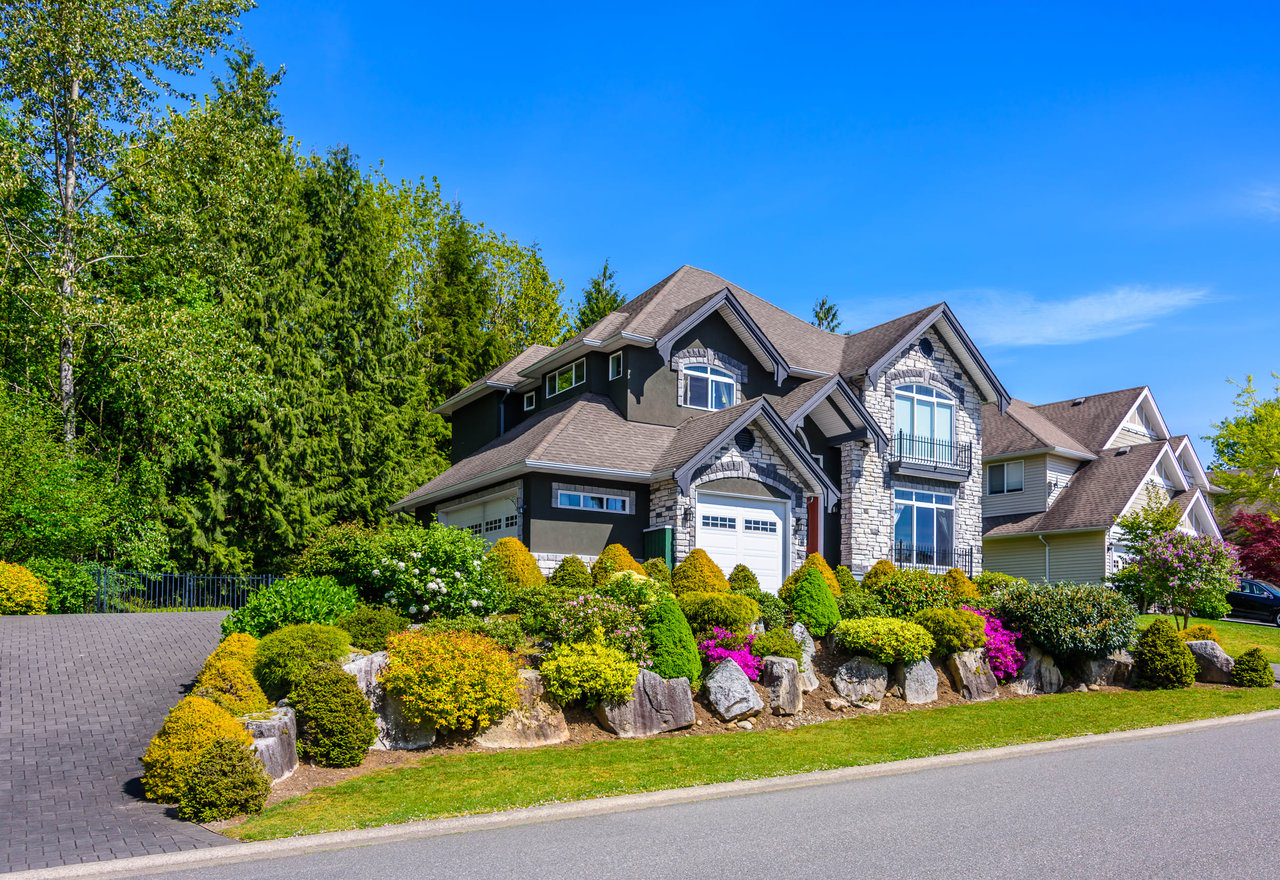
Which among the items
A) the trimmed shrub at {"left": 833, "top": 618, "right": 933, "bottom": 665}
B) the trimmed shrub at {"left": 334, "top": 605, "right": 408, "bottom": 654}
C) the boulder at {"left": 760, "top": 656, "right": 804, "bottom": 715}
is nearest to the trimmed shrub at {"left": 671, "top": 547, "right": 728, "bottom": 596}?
the trimmed shrub at {"left": 833, "top": 618, "right": 933, "bottom": 665}

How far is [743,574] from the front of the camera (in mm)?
21672

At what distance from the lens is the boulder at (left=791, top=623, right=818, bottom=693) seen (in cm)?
1700

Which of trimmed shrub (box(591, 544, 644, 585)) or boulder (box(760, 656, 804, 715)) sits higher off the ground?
trimmed shrub (box(591, 544, 644, 585))

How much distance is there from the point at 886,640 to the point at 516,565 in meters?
7.34

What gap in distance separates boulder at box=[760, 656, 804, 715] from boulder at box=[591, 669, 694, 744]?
5.46ft

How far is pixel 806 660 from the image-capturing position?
17328 mm

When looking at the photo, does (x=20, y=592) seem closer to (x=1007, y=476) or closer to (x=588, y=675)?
(x=588, y=675)

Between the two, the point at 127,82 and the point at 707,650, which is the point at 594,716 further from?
the point at 127,82

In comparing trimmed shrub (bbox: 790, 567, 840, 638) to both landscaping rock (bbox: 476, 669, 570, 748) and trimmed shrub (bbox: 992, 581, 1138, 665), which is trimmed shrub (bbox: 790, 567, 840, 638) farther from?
landscaping rock (bbox: 476, 669, 570, 748)

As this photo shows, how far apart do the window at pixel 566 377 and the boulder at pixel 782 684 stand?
13469 millimetres

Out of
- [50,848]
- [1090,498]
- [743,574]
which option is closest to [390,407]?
[743,574]

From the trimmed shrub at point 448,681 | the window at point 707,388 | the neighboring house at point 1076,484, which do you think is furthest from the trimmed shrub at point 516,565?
the neighboring house at point 1076,484

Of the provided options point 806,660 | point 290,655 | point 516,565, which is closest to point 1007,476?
point 806,660

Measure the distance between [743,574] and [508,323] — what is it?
3094 centimetres
